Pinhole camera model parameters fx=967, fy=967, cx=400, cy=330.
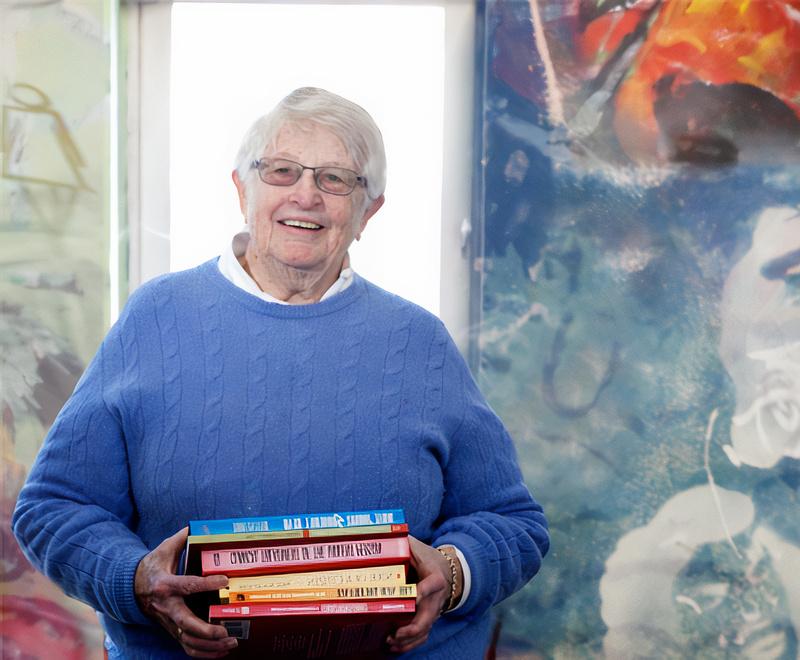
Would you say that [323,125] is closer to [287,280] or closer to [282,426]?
[287,280]

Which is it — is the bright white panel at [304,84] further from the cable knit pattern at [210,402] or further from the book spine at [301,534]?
the book spine at [301,534]

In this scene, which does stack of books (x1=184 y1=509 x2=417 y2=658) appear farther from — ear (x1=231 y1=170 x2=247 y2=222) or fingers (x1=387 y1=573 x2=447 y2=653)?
ear (x1=231 y1=170 x2=247 y2=222)

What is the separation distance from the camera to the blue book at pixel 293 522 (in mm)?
1296

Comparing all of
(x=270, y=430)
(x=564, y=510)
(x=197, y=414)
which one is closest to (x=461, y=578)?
(x=270, y=430)

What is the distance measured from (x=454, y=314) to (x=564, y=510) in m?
0.61

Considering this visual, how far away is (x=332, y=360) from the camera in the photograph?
5.22 feet

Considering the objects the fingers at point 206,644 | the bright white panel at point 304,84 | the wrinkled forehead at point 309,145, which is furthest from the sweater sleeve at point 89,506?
the bright white panel at point 304,84

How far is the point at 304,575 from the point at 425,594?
207 mm

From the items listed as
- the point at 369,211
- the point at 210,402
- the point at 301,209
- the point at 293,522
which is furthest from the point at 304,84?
the point at 293,522

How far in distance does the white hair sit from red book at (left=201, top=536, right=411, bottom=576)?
656 mm

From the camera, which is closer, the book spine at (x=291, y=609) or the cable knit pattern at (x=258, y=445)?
the book spine at (x=291, y=609)

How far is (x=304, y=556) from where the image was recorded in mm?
1311

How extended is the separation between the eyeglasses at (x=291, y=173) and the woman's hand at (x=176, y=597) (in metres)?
0.60

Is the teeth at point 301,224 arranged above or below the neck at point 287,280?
above
